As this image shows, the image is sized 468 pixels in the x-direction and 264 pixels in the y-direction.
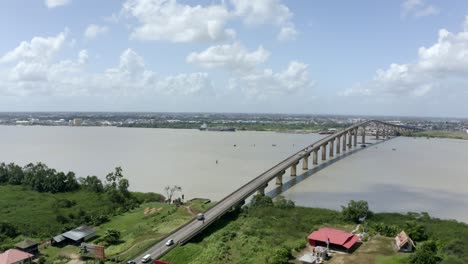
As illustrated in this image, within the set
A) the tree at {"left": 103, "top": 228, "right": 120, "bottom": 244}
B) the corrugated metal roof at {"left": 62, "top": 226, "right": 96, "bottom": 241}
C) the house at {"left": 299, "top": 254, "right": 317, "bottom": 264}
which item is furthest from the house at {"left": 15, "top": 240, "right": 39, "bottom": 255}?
the house at {"left": 299, "top": 254, "right": 317, "bottom": 264}

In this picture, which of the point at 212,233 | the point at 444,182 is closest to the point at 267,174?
the point at 212,233

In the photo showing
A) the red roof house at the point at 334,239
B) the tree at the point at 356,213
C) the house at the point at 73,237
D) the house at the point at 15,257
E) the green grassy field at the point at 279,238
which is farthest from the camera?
the tree at the point at 356,213

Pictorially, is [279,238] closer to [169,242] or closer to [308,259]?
[308,259]

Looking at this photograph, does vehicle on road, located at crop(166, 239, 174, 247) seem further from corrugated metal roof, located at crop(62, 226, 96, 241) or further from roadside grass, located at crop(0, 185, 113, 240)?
roadside grass, located at crop(0, 185, 113, 240)

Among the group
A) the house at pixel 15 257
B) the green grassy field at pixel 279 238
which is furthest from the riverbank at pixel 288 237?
the house at pixel 15 257

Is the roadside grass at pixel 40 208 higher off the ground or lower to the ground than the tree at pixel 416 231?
lower

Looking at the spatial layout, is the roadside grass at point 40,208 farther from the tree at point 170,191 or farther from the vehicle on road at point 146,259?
the vehicle on road at point 146,259

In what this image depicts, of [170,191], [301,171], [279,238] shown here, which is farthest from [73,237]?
[301,171]
